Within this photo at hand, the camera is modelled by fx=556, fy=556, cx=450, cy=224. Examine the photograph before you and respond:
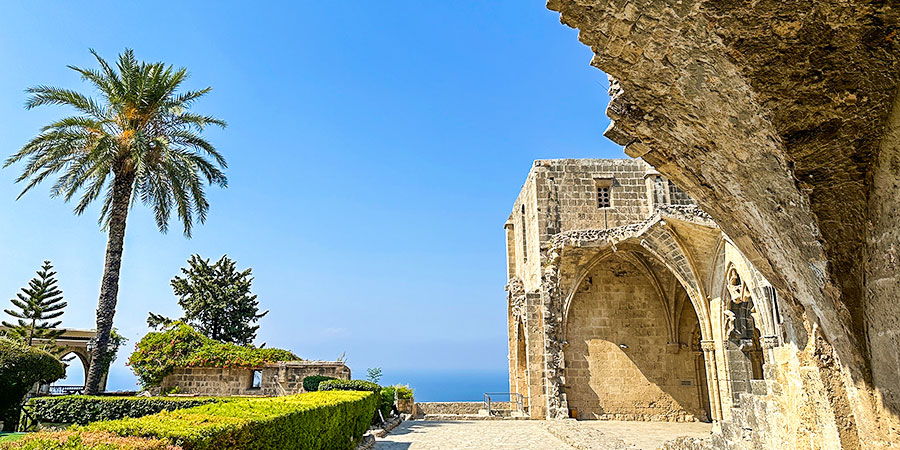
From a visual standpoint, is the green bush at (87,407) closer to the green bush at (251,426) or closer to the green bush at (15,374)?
the green bush at (15,374)

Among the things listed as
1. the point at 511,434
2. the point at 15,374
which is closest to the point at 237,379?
the point at 15,374

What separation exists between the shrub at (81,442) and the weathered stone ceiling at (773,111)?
4024 millimetres

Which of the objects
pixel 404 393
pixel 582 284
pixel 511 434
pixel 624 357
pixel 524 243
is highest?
pixel 524 243

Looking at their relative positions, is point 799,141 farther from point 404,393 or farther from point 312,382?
point 404,393

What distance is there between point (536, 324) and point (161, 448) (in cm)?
1497

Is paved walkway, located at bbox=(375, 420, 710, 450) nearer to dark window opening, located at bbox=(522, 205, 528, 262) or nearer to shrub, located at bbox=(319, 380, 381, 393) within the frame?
shrub, located at bbox=(319, 380, 381, 393)

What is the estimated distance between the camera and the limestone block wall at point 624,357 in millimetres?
17688

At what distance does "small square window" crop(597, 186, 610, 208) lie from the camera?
744 inches

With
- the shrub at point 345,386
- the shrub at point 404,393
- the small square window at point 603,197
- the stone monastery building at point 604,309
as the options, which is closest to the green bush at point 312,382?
the shrub at point 345,386

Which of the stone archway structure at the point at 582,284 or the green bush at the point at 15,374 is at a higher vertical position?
the stone archway structure at the point at 582,284

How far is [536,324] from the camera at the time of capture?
1812cm

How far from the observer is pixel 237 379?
20.0 metres

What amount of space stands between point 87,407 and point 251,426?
11005mm

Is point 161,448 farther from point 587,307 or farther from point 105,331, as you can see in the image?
point 587,307
